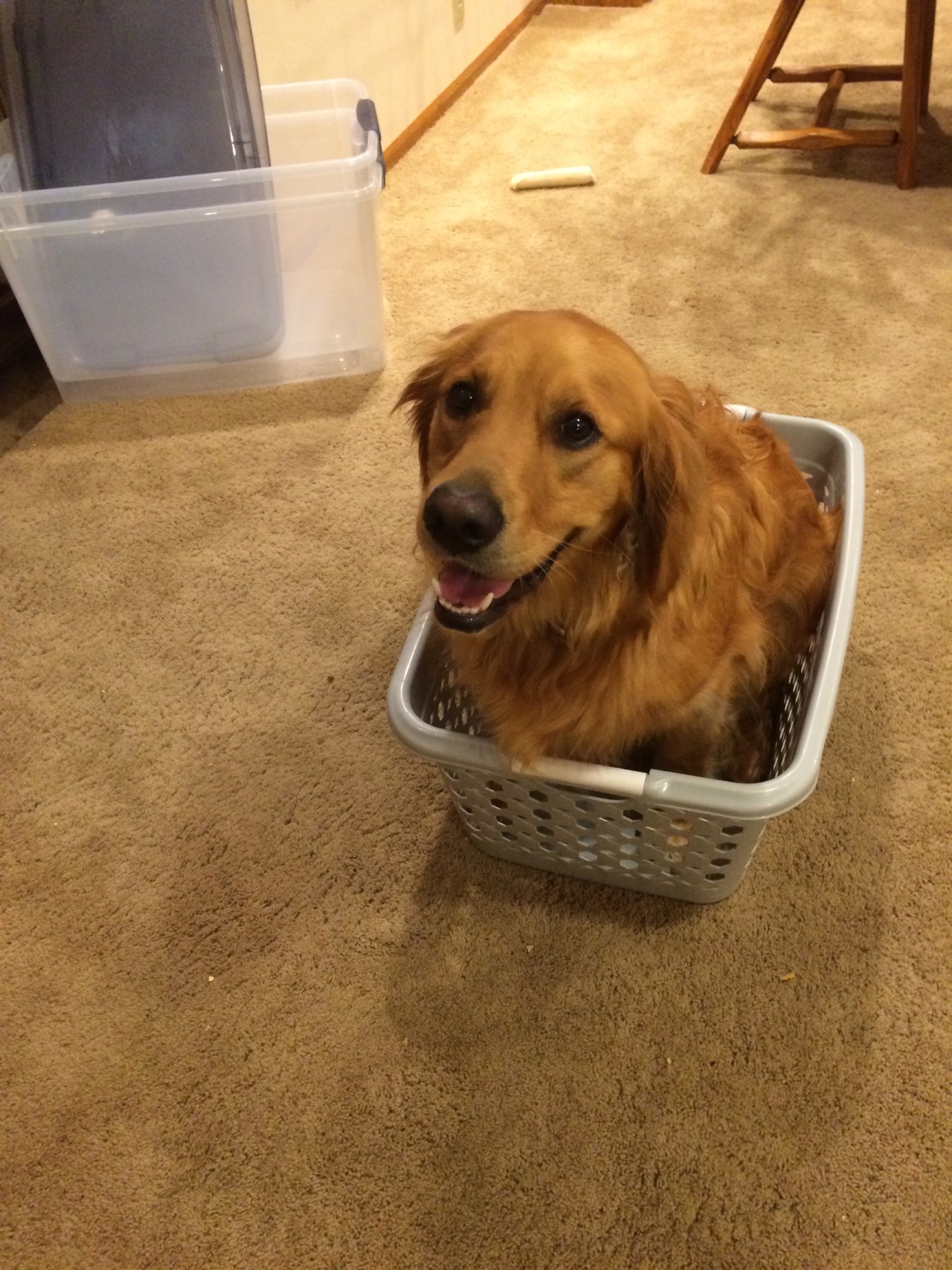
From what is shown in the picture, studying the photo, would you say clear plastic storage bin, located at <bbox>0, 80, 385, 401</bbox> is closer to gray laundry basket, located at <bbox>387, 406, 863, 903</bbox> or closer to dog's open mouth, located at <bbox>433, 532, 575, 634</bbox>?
gray laundry basket, located at <bbox>387, 406, 863, 903</bbox>

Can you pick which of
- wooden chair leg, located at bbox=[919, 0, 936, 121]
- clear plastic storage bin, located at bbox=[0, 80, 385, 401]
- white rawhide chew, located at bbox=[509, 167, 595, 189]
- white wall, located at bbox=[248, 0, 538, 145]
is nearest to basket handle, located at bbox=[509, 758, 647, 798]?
clear plastic storage bin, located at bbox=[0, 80, 385, 401]

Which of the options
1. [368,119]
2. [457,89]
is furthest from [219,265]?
[457,89]

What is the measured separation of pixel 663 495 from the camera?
0.92 m

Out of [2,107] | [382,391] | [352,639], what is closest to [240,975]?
[352,639]

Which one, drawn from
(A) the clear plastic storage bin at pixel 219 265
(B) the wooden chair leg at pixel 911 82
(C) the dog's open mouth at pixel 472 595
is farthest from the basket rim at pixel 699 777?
(B) the wooden chair leg at pixel 911 82

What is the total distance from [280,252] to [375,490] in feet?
1.96

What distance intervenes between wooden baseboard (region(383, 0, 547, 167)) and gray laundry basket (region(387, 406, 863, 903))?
194 cm

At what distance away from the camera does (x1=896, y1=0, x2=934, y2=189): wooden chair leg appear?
7.29ft

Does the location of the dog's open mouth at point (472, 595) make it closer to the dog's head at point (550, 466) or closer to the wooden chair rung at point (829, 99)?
the dog's head at point (550, 466)

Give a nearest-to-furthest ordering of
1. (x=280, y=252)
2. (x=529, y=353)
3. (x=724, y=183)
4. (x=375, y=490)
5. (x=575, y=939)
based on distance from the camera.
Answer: (x=529, y=353), (x=575, y=939), (x=375, y=490), (x=280, y=252), (x=724, y=183)

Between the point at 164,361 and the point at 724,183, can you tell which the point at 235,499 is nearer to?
the point at 164,361

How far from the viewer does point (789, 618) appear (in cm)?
120

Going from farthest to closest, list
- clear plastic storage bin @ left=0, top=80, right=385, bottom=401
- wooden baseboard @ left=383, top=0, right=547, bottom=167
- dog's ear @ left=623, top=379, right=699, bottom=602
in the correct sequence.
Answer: wooden baseboard @ left=383, top=0, right=547, bottom=167 < clear plastic storage bin @ left=0, top=80, right=385, bottom=401 < dog's ear @ left=623, top=379, right=699, bottom=602

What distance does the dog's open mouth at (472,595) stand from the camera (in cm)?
88
